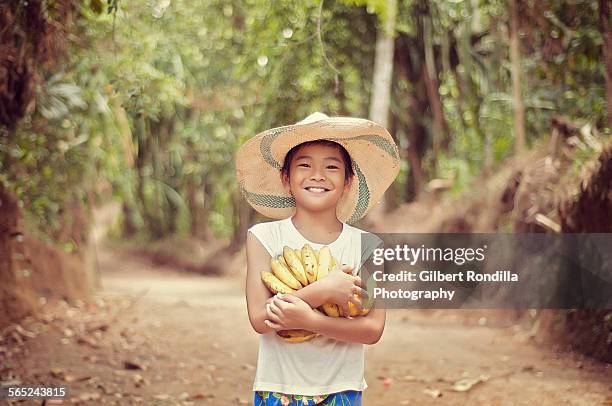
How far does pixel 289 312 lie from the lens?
1960 mm

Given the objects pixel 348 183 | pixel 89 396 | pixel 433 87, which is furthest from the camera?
pixel 433 87

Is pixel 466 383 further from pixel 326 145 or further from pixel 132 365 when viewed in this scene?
pixel 326 145

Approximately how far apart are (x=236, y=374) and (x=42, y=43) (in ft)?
7.91

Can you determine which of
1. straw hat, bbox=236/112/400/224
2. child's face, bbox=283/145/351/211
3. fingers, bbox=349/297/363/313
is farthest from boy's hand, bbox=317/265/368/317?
straw hat, bbox=236/112/400/224

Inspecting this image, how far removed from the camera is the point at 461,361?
5168 mm

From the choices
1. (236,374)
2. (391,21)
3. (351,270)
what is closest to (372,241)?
(351,270)

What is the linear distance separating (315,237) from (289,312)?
0.30 metres

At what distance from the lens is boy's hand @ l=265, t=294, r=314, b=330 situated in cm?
196

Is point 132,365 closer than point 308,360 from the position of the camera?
No

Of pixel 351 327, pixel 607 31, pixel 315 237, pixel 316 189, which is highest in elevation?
pixel 607 31

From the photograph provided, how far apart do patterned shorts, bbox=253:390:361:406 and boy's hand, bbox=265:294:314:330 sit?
238mm

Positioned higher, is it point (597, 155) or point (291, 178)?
point (597, 155)

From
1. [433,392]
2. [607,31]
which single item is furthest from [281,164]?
[607,31]

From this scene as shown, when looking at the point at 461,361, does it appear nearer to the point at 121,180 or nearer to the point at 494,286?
the point at 494,286
